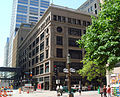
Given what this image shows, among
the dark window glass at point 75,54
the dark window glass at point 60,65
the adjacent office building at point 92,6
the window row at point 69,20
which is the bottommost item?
the dark window glass at point 60,65

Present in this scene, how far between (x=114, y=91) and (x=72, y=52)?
1288 inches

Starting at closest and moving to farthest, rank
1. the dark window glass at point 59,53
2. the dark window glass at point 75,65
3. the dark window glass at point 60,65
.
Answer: the dark window glass at point 60,65 < the dark window glass at point 59,53 < the dark window glass at point 75,65

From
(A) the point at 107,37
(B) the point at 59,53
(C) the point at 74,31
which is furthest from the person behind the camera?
(C) the point at 74,31

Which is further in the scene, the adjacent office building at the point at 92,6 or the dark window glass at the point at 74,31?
the adjacent office building at the point at 92,6

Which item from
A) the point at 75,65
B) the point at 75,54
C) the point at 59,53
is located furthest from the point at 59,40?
the point at 75,65

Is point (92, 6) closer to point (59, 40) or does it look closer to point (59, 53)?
point (59, 40)

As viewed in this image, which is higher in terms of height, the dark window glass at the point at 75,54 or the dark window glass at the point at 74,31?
the dark window glass at the point at 74,31

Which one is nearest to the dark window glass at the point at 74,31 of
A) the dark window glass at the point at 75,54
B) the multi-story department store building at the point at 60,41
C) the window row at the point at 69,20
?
the multi-story department store building at the point at 60,41

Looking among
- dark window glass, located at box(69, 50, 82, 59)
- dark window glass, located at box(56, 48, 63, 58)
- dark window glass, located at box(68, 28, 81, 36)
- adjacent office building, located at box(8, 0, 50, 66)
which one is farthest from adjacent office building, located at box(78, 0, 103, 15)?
adjacent office building, located at box(8, 0, 50, 66)

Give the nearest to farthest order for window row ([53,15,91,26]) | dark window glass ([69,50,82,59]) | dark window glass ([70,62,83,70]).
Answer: dark window glass ([70,62,83,70]), window row ([53,15,91,26]), dark window glass ([69,50,82,59])

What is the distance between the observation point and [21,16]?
146375 millimetres

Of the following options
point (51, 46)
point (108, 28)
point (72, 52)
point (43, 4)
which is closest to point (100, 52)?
point (108, 28)

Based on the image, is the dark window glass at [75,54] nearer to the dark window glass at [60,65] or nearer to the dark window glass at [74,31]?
the dark window glass at [60,65]

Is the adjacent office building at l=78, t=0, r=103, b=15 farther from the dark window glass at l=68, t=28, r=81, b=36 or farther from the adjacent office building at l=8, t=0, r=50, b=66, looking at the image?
the adjacent office building at l=8, t=0, r=50, b=66
